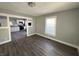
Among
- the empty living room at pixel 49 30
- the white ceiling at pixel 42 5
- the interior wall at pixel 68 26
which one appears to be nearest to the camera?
the white ceiling at pixel 42 5

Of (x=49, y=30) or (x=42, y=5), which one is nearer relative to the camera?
(x=42, y=5)

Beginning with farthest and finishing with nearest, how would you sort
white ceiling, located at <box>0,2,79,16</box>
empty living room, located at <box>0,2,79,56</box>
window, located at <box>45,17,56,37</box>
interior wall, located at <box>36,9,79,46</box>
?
window, located at <box>45,17,56,37</box> → interior wall, located at <box>36,9,79,46</box> → empty living room, located at <box>0,2,79,56</box> → white ceiling, located at <box>0,2,79,16</box>

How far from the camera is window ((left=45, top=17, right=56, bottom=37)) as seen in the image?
4.03 meters

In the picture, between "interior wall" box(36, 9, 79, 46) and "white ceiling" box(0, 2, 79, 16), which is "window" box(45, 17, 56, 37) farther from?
"white ceiling" box(0, 2, 79, 16)

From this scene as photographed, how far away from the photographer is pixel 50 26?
435cm

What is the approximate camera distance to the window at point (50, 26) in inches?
159

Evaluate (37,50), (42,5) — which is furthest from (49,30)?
(42,5)

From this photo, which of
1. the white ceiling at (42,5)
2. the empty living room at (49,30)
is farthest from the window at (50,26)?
the white ceiling at (42,5)

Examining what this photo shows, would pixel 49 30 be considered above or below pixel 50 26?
below

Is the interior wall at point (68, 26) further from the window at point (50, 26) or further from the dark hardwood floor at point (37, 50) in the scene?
the dark hardwood floor at point (37, 50)

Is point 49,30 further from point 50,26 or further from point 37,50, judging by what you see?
point 37,50

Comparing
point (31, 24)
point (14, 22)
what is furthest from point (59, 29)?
point (14, 22)

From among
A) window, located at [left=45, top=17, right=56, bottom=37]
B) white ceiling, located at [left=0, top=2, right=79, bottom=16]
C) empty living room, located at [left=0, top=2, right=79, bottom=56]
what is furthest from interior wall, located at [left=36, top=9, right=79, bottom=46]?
white ceiling, located at [left=0, top=2, right=79, bottom=16]

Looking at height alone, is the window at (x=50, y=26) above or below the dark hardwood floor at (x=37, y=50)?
above
